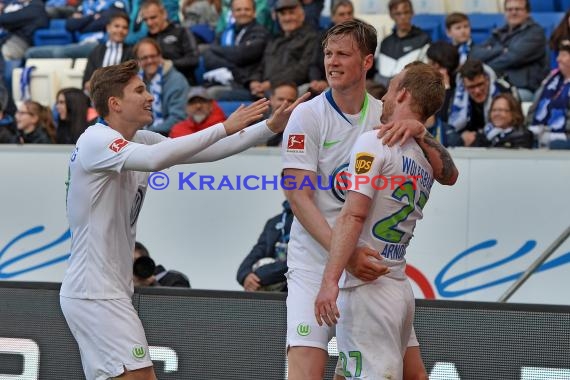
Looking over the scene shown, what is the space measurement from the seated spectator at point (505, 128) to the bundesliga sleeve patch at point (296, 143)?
3.53m

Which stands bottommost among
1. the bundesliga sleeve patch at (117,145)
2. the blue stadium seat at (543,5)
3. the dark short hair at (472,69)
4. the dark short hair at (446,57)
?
the bundesliga sleeve patch at (117,145)

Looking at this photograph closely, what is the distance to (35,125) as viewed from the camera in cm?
1028

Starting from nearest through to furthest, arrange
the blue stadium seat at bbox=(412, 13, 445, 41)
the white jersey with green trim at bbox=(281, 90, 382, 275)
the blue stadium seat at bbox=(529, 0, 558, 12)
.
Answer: the white jersey with green trim at bbox=(281, 90, 382, 275) < the blue stadium seat at bbox=(412, 13, 445, 41) < the blue stadium seat at bbox=(529, 0, 558, 12)

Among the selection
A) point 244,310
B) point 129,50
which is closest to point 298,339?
point 244,310

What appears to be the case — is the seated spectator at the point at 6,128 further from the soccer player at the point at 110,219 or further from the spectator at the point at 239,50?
the soccer player at the point at 110,219

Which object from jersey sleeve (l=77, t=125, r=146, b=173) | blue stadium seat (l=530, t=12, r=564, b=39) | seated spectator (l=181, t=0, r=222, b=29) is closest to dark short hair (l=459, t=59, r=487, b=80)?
blue stadium seat (l=530, t=12, r=564, b=39)

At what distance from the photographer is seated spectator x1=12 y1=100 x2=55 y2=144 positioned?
10.2 meters

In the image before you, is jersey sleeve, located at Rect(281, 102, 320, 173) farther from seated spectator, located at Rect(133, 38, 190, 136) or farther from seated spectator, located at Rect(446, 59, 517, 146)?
seated spectator, located at Rect(133, 38, 190, 136)

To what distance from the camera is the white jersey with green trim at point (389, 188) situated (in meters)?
4.76

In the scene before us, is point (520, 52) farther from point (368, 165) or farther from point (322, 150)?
point (368, 165)

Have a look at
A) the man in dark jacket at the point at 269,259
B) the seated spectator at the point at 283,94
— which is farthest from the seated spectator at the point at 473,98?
the man in dark jacket at the point at 269,259

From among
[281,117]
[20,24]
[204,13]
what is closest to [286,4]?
[204,13]

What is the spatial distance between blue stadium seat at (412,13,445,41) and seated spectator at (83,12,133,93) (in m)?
2.96

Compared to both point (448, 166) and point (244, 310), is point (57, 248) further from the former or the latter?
point (448, 166)
